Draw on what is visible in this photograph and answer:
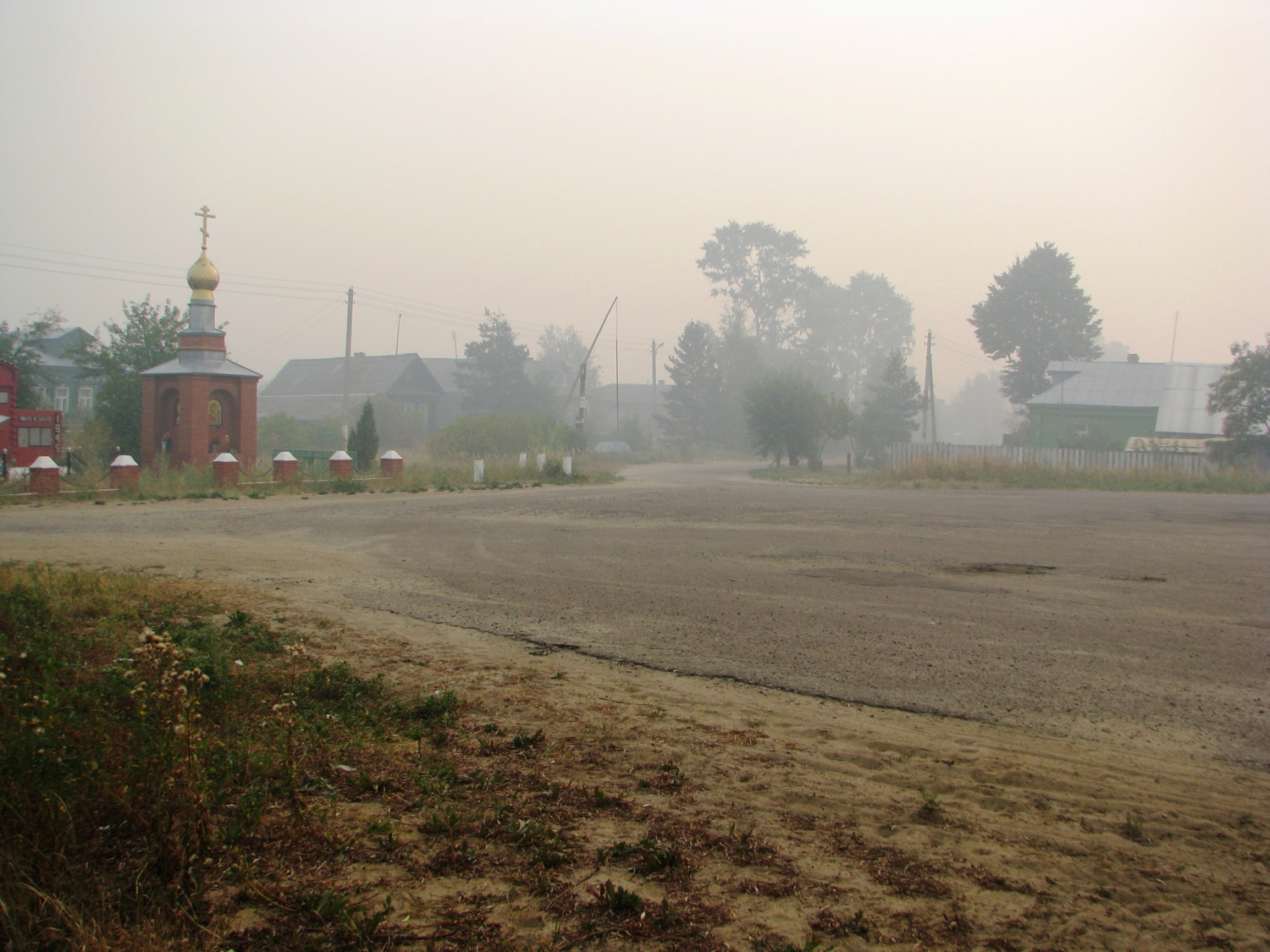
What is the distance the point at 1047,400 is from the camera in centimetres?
5306

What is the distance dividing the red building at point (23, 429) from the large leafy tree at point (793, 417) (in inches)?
1296

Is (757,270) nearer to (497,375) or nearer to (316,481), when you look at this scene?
(497,375)

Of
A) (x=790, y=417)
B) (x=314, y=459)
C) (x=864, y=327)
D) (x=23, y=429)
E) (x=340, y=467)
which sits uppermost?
(x=864, y=327)

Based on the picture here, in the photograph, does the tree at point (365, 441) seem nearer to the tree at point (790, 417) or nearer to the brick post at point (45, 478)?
the brick post at point (45, 478)

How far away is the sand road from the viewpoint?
555cm

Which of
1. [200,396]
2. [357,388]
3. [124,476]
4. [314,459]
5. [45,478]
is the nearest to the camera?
[45,478]

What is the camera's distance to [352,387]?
63.4m

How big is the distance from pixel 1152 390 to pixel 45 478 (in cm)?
5346

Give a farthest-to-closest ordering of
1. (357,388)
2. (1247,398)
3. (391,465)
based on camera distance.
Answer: (357,388)
(1247,398)
(391,465)

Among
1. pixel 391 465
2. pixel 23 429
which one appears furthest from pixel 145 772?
pixel 23 429

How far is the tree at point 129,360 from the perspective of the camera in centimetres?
3103

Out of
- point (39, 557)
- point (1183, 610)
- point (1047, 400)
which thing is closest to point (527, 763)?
point (1183, 610)

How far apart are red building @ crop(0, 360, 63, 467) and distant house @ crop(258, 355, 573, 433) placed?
30726 mm

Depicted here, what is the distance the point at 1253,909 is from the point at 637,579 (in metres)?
6.93
